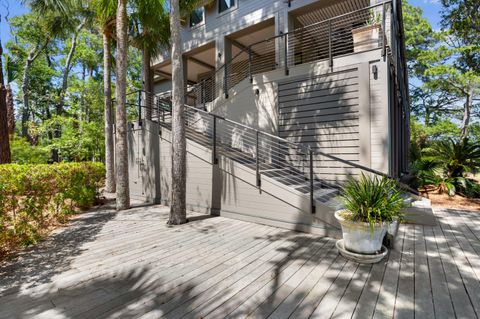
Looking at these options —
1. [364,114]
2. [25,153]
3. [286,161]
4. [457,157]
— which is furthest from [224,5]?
[25,153]

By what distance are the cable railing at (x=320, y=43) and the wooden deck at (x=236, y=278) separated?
14.3ft

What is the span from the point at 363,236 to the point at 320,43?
302 inches

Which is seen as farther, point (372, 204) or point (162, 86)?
point (162, 86)

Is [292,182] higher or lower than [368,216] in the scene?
higher

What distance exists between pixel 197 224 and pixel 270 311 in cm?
305

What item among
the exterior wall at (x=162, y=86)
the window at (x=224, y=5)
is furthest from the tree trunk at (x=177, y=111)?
the exterior wall at (x=162, y=86)

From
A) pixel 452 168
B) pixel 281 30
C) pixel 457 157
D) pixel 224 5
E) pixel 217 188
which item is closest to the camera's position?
pixel 217 188

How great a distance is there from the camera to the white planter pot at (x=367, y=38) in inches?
217

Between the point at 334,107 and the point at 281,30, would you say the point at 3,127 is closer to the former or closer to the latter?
the point at 281,30

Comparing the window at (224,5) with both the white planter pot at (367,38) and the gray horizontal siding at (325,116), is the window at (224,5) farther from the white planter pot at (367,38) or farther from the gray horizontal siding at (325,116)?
the white planter pot at (367,38)

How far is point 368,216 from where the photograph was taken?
2996mm

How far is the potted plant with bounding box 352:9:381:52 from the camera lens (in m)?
5.52

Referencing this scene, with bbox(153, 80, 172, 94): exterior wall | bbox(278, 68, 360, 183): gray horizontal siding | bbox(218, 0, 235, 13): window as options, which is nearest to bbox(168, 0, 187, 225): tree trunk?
bbox(278, 68, 360, 183): gray horizontal siding

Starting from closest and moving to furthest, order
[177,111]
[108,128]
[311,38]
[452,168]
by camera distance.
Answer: [177,111] → [452,168] → [311,38] → [108,128]
